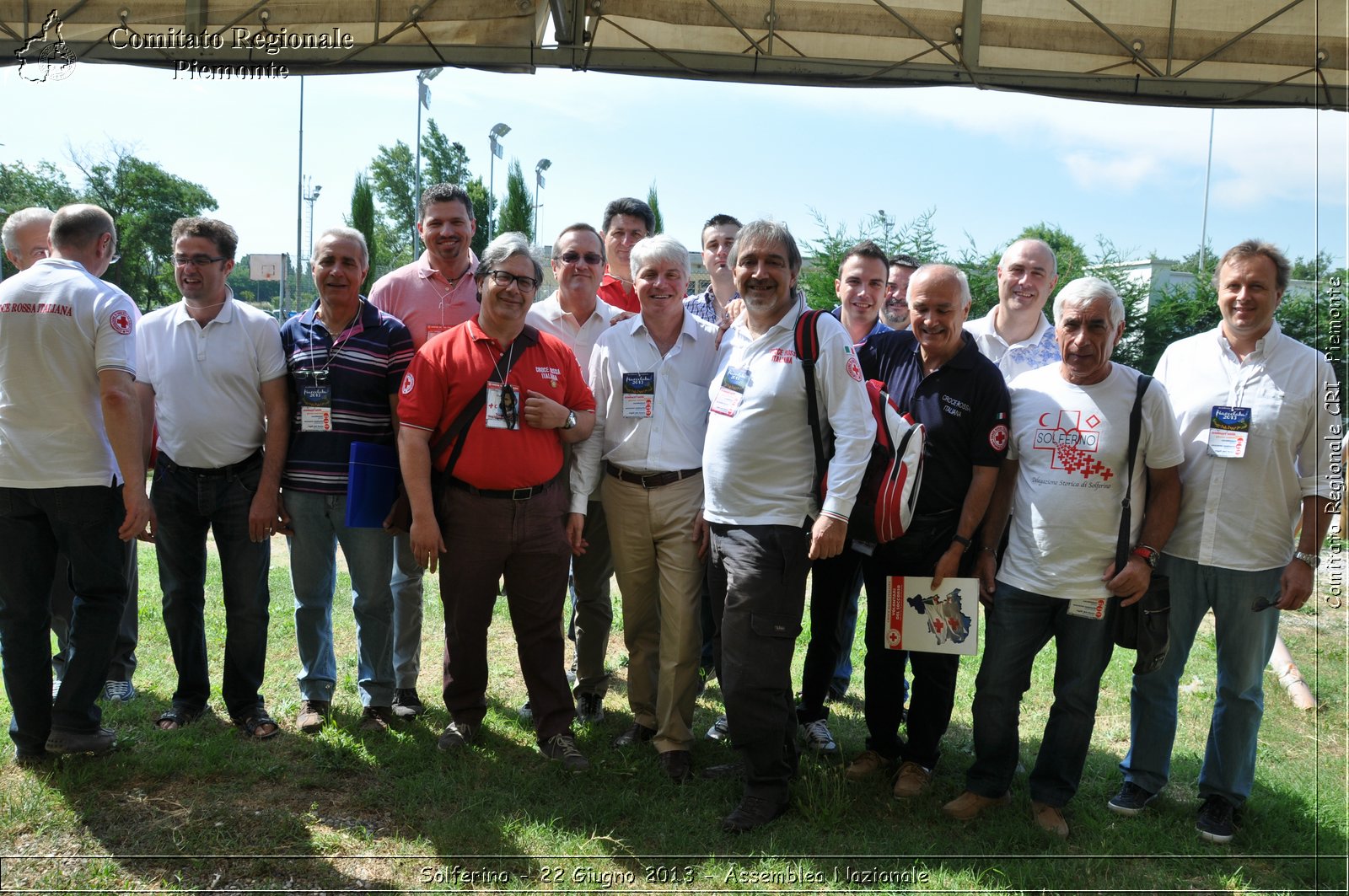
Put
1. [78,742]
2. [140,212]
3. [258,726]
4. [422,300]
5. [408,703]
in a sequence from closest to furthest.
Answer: [78,742]
[258,726]
[408,703]
[422,300]
[140,212]

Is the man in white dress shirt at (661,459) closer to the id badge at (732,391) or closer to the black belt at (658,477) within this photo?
the black belt at (658,477)

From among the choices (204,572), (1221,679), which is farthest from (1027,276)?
(204,572)

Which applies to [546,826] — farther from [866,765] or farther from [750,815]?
[866,765]

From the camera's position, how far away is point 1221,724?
348 centimetres

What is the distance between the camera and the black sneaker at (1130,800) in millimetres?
3600

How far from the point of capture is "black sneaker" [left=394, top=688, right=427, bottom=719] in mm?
4277

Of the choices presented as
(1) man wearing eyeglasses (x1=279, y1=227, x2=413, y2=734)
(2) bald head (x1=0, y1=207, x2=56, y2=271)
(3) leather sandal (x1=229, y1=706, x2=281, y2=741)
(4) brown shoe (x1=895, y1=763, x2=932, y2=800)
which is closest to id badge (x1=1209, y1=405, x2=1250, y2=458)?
(4) brown shoe (x1=895, y1=763, x2=932, y2=800)

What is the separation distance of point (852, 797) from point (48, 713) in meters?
3.30

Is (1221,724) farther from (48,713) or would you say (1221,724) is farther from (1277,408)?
(48,713)

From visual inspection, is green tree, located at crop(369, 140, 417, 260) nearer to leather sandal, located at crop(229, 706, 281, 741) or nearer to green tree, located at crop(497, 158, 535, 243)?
green tree, located at crop(497, 158, 535, 243)

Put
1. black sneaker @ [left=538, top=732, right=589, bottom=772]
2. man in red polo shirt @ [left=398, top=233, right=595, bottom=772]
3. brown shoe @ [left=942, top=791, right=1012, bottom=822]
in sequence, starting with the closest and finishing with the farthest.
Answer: brown shoe @ [left=942, top=791, right=1012, bottom=822], man in red polo shirt @ [left=398, top=233, right=595, bottom=772], black sneaker @ [left=538, top=732, right=589, bottom=772]

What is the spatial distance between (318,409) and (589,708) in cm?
193

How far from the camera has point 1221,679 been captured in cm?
350

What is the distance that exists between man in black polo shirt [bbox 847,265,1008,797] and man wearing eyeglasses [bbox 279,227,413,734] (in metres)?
2.17
